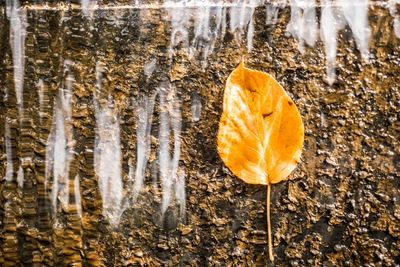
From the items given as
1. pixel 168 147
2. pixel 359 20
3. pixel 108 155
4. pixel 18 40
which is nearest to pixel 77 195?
pixel 108 155

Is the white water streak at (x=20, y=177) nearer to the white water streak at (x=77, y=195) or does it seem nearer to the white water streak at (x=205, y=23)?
the white water streak at (x=77, y=195)

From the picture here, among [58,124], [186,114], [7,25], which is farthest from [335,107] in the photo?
[7,25]

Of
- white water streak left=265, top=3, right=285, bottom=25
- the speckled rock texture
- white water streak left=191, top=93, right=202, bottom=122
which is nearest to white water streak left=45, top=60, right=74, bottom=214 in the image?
the speckled rock texture

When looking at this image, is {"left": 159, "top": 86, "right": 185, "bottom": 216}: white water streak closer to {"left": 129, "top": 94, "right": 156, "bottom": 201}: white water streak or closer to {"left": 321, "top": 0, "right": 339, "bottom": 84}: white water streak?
{"left": 129, "top": 94, "right": 156, "bottom": 201}: white water streak

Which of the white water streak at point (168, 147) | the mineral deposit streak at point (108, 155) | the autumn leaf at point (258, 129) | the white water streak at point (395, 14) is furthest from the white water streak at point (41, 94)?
the white water streak at point (395, 14)

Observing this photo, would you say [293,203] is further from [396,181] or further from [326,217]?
[396,181]
